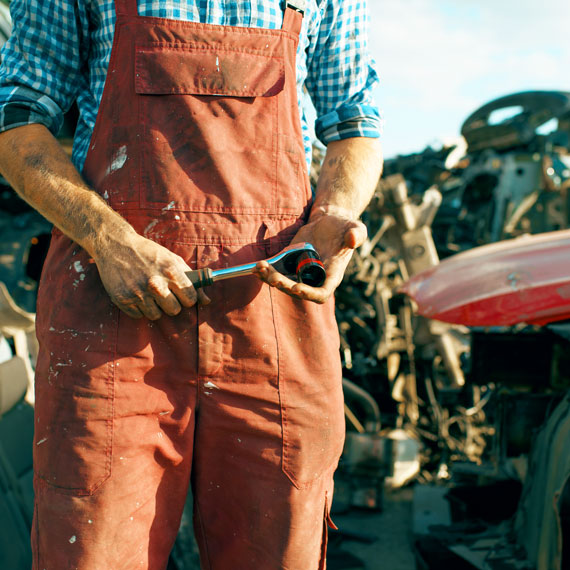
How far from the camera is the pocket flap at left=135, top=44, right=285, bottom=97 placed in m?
1.20

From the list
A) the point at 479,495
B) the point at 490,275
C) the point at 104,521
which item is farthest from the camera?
the point at 479,495

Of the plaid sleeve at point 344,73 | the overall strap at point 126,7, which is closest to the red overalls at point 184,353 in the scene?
the overall strap at point 126,7

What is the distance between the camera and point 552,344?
281 centimetres

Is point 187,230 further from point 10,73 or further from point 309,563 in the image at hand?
point 309,563

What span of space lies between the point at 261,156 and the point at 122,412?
2.14 ft

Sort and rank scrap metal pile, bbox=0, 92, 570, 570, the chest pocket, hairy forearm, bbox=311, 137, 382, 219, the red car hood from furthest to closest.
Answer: scrap metal pile, bbox=0, 92, 570, 570 → the red car hood → hairy forearm, bbox=311, 137, 382, 219 → the chest pocket

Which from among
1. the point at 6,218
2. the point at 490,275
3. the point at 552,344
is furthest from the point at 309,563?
the point at 6,218

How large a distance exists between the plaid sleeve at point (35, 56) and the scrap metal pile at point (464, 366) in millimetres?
1952

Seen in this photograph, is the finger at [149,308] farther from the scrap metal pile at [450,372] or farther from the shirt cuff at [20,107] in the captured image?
the scrap metal pile at [450,372]

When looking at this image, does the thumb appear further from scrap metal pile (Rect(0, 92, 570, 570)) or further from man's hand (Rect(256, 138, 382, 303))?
scrap metal pile (Rect(0, 92, 570, 570))

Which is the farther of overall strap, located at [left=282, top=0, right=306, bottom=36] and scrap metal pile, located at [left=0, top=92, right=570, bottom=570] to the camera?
scrap metal pile, located at [left=0, top=92, right=570, bottom=570]

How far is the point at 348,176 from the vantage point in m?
1.44

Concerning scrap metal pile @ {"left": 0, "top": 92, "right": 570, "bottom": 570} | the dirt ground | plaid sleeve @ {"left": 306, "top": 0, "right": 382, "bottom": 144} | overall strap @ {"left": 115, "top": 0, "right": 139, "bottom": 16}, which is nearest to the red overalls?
overall strap @ {"left": 115, "top": 0, "right": 139, "bottom": 16}

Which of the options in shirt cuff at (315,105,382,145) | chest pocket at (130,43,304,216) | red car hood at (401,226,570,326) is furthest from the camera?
red car hood at (401,226,570,326)
